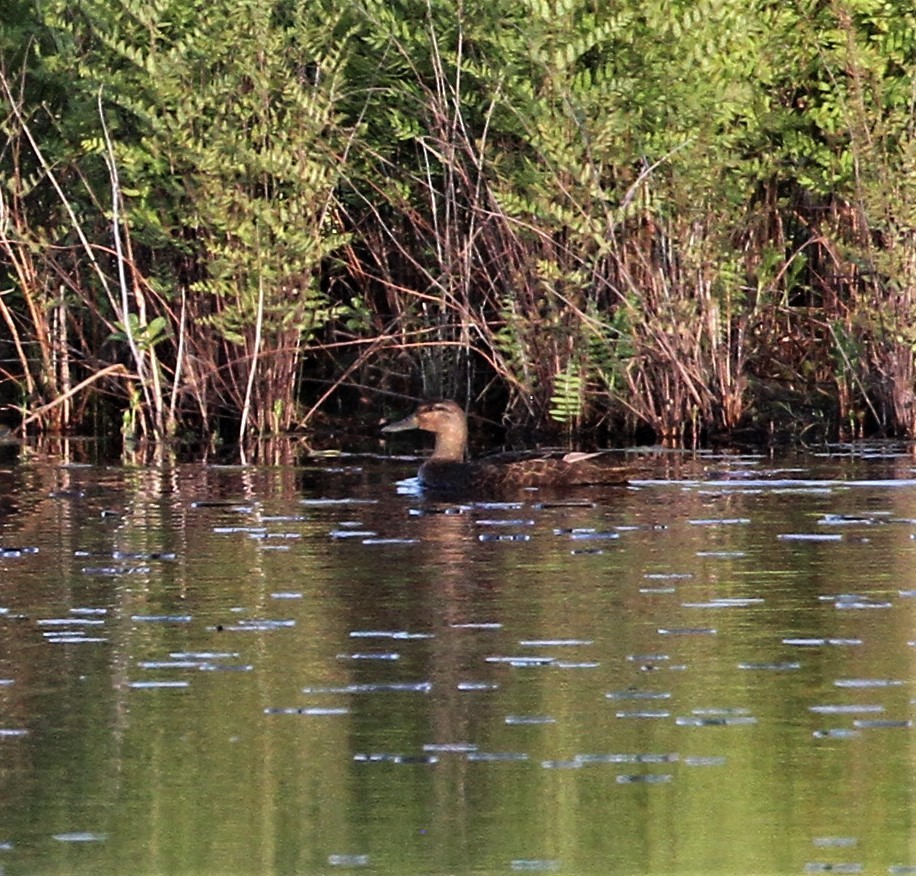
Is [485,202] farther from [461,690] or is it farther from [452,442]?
[461,690]

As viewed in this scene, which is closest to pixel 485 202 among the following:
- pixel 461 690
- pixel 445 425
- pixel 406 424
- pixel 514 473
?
pixel 406 424

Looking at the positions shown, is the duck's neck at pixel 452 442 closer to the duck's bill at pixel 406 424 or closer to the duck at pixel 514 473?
the duck at pixel 514 473

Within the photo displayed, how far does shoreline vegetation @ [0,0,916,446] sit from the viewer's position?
1656 cm

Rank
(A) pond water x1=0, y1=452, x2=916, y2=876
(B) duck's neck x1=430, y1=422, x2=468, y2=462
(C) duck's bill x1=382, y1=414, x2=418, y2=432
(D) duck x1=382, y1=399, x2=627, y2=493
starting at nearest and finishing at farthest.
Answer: (A) pond water x1=0, y1=452, x2=916, y2=876 → (D) duck x1=382, y1=399, x2=627, y2=493 → (B) duck's neck x1=430, y1=422, x2=468, y2=462 → (C) duck's bill x1=382, y1=414, x2=418, y2=432

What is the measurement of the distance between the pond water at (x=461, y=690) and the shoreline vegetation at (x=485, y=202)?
163 inches

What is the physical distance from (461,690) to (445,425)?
761cm

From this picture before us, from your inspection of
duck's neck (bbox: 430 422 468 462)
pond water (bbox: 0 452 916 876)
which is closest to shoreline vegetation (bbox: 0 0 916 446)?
duck's neck (bbox: 430 422 468 462)

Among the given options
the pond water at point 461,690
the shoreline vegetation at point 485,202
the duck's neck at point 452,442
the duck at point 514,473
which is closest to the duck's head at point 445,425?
the duck's neck at point 452,442

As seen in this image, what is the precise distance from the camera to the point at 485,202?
17438 mm

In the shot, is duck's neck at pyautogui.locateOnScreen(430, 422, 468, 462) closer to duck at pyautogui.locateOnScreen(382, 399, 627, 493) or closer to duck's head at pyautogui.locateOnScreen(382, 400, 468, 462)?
duck's head at pyautogui.locateOnScreen(382, 400, 468, 462)

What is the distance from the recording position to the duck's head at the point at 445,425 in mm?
15469

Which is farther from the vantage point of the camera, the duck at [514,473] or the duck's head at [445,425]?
the duck's head at [445,425]

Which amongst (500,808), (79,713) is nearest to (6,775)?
(79,713)

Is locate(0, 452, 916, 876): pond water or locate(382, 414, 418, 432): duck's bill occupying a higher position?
locate(382, 414, 418, 432): duck's bill
